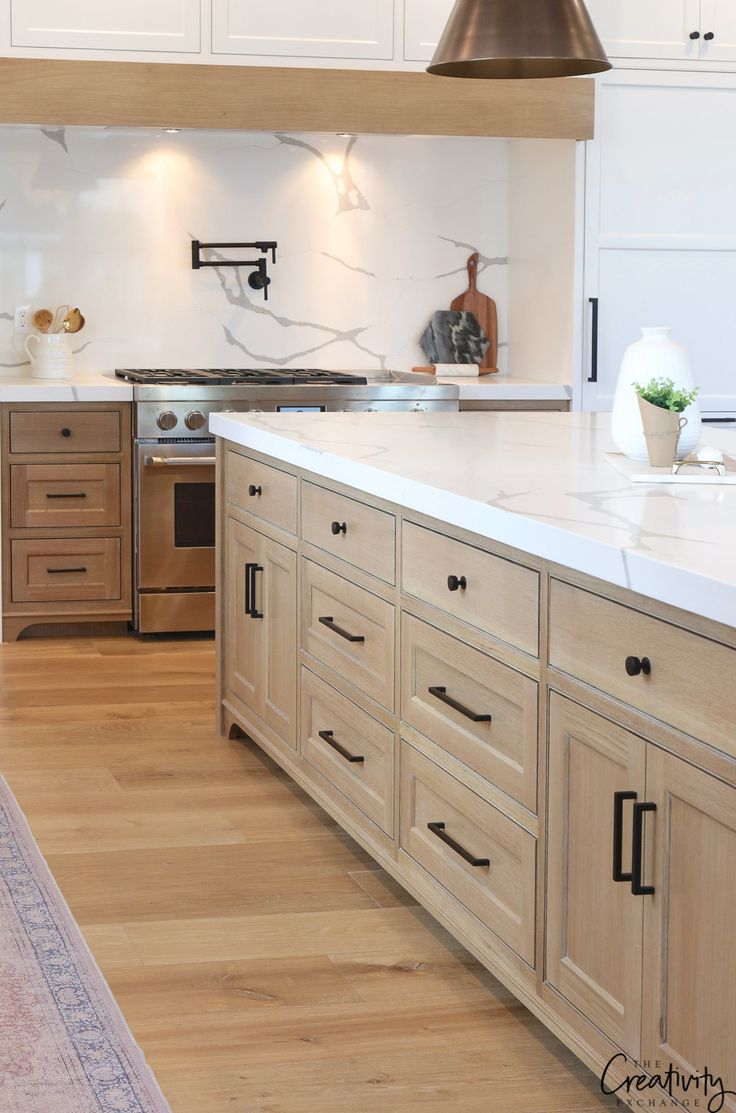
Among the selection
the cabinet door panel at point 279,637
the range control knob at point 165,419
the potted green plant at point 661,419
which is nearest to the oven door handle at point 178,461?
the range control knob at point 165,419

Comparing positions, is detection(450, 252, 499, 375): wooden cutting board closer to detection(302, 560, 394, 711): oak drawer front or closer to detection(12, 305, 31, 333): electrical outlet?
detection(12, 305, 31, 333): electrical outlet

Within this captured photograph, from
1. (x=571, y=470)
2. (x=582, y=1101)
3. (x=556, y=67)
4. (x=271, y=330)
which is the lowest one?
(x=582, y=1101)

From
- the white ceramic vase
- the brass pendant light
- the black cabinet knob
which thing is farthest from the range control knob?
the black cabinet knob

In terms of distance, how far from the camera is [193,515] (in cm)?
504

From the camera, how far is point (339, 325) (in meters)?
5.72

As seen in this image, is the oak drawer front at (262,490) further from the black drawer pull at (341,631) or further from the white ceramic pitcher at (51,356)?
the white ceramic pitcher at (51,356)

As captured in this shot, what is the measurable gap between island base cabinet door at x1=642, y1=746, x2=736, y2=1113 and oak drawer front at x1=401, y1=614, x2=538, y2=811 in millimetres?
375

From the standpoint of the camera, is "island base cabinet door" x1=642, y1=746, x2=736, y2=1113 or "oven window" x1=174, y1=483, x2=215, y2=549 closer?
"island base cabinet door" x1=642, y1=746, x2=736, y2=1113

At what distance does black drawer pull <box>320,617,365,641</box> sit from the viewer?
2.80 meters

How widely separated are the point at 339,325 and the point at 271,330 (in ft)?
0.91

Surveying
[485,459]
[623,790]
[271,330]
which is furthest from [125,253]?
[623,790]

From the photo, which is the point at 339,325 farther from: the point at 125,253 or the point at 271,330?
the point at 125,253

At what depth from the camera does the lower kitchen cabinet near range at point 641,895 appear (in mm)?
1583

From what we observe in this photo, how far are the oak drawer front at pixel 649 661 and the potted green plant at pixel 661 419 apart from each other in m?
0.69
